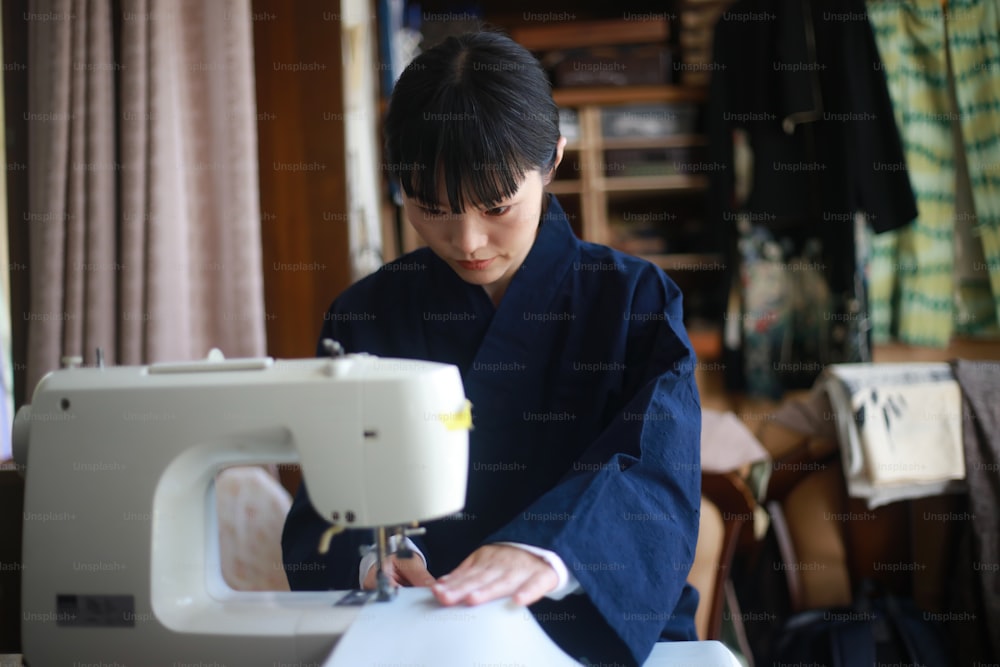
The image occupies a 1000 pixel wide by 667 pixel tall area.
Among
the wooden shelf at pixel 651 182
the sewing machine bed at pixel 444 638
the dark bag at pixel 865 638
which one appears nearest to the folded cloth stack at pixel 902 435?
the dark bag at pixel 865 638

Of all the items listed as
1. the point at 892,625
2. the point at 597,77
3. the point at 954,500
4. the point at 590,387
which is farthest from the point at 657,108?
the point at 590,387

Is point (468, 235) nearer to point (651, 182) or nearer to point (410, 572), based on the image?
Result: point (410, 572)

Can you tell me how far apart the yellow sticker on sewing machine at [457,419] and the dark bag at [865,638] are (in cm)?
150

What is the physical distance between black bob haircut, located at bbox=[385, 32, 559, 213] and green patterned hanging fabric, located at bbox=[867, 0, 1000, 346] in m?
2.36

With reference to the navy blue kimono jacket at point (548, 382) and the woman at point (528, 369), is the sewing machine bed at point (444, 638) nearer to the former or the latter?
the woman at point (528, 369)

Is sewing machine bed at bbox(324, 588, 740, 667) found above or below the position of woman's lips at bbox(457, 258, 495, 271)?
below

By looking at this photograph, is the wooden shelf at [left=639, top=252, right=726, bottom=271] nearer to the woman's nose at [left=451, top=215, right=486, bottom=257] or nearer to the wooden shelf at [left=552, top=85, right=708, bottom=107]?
the wooden shelf at [left=552, top=85, right=708, bottom=107]

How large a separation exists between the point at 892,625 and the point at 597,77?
219cm

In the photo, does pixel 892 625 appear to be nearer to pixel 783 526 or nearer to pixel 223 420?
pixel 783 526

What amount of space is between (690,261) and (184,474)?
265cm

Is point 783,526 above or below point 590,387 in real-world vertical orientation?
below

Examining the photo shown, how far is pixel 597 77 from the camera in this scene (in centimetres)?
314

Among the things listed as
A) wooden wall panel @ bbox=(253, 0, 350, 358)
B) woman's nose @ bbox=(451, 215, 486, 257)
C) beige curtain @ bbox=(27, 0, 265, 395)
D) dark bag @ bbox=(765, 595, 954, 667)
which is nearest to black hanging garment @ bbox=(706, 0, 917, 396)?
dark bag @ bbox=(765, 595, 954, 667)

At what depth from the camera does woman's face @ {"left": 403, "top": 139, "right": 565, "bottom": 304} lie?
963 mm
